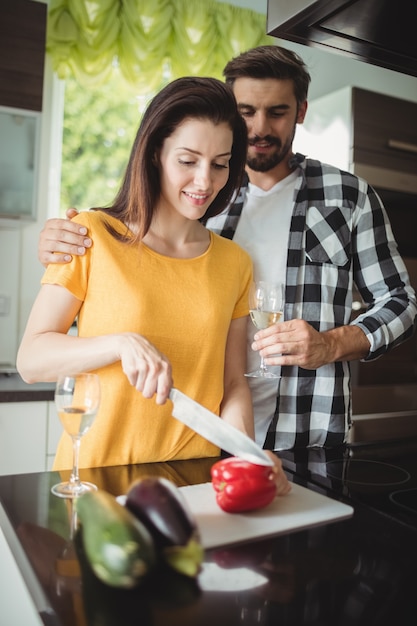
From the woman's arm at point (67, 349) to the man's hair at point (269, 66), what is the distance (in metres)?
0.86

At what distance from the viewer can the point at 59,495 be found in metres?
0.96

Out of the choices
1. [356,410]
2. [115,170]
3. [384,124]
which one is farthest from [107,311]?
[115,170]

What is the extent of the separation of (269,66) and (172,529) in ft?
Answer: 4.37

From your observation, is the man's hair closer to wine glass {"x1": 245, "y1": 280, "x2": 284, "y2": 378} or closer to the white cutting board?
wine glass {"x1": 245, "y1": 280, "x2": 284, "y2": 378}

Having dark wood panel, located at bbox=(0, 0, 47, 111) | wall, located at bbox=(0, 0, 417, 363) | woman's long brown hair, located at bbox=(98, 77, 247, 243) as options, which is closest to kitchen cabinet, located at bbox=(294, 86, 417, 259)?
wall, located at bbox=(0, 0, 417, 363)

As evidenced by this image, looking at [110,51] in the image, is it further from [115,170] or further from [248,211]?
[248,211]

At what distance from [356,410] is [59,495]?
216 cm

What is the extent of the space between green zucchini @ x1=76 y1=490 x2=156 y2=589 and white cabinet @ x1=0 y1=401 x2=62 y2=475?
169 cm

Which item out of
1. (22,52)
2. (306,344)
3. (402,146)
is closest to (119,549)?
(306,344)

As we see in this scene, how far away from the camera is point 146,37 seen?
10.1 ft

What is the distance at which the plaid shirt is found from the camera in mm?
1602

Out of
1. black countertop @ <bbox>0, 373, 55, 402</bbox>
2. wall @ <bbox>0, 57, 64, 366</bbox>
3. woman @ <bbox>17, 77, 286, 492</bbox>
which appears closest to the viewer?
woman @ <bbox>17, 77, 286, 492</bbox>

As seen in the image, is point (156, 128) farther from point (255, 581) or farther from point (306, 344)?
point (255, 581)

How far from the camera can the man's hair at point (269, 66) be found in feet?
5.43
